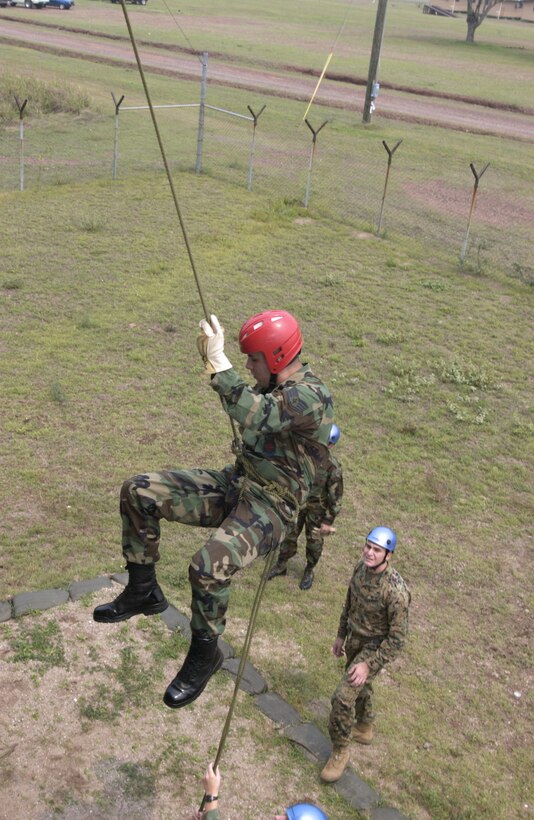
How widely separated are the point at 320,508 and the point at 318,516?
0.10m

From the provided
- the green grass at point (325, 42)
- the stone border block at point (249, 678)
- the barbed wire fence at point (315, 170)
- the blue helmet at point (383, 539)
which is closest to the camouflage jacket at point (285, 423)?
the blue helmet at point (383, 539)

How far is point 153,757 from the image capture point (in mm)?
6949

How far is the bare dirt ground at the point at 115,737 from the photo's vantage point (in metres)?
6.54

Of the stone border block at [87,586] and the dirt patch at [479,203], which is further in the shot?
the dirt patch at [479,203]

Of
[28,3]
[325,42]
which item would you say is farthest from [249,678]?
[28,3]

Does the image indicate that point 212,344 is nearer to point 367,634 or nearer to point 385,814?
point 367,634

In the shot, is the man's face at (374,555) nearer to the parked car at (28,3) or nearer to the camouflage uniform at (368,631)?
the camouflage uniform at (368,631)

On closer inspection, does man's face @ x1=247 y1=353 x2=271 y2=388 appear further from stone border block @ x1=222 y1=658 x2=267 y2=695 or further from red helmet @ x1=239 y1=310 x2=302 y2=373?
stone border block @ x1=222 y1=658 x2=267 y2=695

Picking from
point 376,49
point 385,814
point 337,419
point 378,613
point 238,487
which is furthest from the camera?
point 376,49

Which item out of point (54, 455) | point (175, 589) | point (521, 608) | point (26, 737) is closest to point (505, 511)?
point (521, 608)

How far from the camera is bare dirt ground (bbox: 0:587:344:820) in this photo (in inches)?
257

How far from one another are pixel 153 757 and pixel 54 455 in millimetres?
5571

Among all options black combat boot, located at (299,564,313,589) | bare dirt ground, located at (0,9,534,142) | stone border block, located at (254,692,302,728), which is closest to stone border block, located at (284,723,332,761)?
stone border block, located at (254,692,302,728)

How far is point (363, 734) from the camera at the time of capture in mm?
7660
